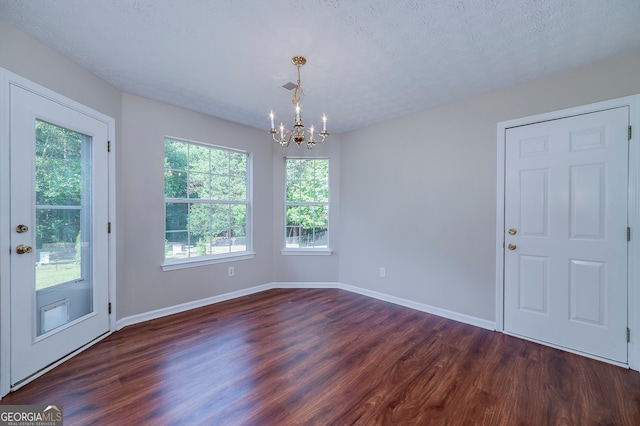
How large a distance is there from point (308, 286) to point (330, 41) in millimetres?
3375

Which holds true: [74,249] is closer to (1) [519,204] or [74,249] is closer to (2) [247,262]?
(2) [247,262]

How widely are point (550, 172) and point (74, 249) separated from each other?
Answer: 4.37 meters

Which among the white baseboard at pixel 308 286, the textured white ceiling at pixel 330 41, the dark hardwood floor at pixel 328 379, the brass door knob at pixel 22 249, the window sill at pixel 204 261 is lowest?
the dark hardwood floor at pixel 328 379

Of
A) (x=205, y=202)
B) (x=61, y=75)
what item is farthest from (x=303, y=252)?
(x=61, y=75)

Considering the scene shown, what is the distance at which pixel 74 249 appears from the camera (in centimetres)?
229

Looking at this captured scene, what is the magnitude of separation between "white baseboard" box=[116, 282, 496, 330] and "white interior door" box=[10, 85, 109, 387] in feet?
1.24

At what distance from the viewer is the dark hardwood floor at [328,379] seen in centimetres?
160

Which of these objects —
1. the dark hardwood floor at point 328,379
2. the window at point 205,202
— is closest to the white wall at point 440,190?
the dark hardwood floor at point 328,379

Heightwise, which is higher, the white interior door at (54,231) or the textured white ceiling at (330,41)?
the textured white ceiling at (330,41)

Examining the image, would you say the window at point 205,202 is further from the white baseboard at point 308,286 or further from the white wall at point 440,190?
the white wall at point 440,190

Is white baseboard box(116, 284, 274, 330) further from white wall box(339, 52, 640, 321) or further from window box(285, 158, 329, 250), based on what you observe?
white wall box(339, 52, 640, 321)

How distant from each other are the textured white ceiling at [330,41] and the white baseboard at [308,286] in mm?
2457

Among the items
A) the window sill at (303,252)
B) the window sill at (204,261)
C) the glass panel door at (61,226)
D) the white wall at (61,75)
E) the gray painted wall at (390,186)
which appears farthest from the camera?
the window sill at (303,252)

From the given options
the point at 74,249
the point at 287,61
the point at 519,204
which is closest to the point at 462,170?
the point at 519,204
